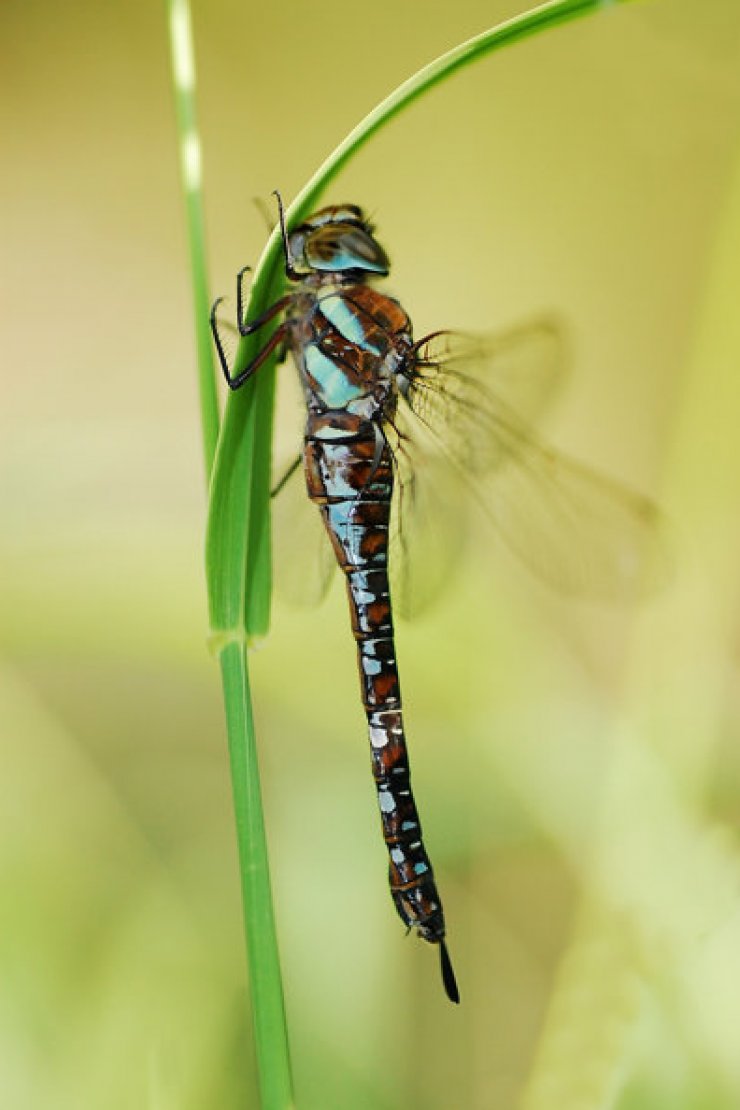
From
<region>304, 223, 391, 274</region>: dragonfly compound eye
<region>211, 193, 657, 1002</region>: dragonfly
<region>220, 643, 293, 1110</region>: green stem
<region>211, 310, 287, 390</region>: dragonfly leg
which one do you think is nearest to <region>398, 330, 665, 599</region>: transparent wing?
<region>211, 193, 657, 1002</region>: dragonfly

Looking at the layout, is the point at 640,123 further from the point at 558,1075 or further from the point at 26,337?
the point at 558,1075

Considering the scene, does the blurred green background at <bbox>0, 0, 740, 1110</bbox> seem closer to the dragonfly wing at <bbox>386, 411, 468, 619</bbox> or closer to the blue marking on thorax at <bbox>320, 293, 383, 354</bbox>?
the dragonfly wing at <bbox>386, 411, 468, 619</bbox>

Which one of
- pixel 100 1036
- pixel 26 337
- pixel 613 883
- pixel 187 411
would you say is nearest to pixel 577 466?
pixel 613 883

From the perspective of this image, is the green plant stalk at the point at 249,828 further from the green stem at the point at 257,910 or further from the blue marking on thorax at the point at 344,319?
the blue marking on thorax at the point at 344,319

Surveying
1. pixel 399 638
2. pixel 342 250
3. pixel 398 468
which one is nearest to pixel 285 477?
pixel 398 468

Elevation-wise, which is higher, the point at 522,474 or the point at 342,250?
the point at 342,250

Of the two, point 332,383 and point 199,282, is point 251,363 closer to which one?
point 199,282
